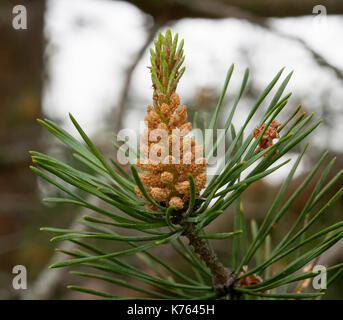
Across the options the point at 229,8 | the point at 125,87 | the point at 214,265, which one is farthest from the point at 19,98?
the point at 214,265

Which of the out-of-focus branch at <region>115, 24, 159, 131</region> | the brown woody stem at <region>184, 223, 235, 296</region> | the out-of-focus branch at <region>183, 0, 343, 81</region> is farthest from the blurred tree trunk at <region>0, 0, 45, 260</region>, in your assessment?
the brown woody stem at <region>184, 223, 235, 296</region>

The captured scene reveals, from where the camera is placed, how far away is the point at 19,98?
1.77 m

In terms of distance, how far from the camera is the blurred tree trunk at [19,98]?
172 cm

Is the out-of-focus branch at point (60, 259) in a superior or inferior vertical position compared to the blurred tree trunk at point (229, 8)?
inferior

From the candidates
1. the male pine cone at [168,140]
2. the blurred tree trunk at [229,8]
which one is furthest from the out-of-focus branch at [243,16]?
the male pine cone at [168,140]

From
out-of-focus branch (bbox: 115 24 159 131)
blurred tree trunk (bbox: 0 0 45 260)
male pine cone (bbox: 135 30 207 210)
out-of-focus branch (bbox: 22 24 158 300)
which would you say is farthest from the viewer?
blurred tree trunk (bbox: 0 0 45 260)

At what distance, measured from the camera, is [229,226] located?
144 cm

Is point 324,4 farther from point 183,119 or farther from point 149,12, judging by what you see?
point 183,119

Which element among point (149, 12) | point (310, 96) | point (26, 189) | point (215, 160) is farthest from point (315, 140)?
point (26, 189)

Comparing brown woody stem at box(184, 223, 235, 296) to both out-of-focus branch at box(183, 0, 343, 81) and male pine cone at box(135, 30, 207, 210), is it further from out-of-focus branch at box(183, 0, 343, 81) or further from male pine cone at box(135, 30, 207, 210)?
out-of-focus branch at box(183, 0, 343, 81)

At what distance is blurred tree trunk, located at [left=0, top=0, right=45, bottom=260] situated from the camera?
67.7 inches

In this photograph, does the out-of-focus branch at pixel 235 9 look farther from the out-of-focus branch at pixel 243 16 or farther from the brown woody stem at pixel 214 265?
the brown woody stem at pixel 214 265

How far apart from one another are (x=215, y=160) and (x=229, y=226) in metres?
0.96

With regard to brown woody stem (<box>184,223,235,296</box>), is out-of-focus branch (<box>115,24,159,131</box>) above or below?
above
